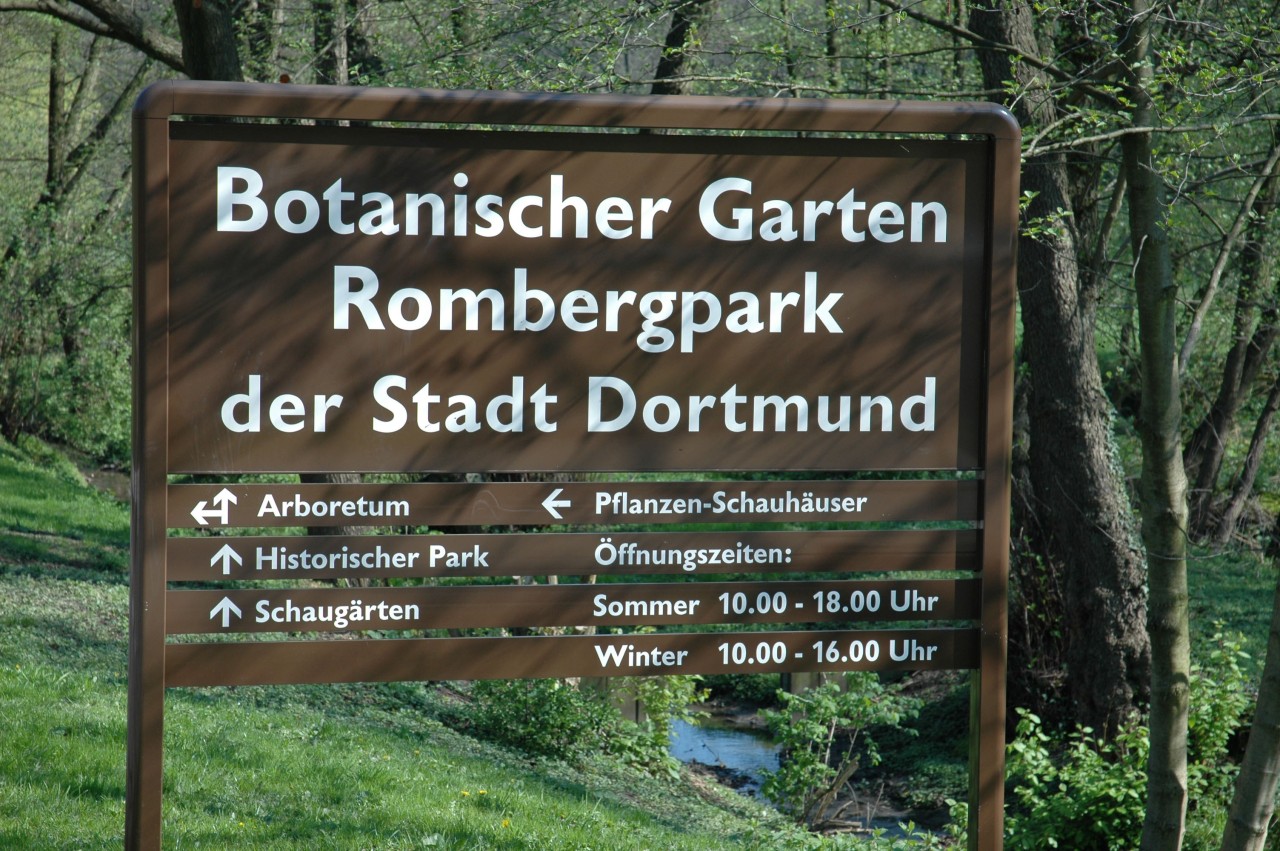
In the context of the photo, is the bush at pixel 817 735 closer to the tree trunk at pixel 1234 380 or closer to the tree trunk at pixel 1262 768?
the tree trunk at pixel 1262 768

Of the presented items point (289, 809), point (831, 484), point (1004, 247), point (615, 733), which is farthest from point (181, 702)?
point (1004, 247)

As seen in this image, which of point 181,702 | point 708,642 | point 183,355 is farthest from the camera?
point 181,702

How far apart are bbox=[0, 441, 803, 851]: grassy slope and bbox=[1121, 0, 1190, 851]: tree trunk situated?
7.26ft

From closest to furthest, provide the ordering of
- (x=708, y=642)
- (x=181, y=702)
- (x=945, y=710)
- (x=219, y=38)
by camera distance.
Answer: (x=708, y=642), (x=181, y=702), (x=219, y=38), (x=945, y=710)

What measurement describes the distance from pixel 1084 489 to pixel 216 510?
943 centimetres

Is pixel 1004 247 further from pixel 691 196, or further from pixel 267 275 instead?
pixel 267 275

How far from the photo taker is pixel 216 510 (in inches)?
141

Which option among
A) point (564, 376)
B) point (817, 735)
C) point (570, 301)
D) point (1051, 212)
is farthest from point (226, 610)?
point (817, 735)

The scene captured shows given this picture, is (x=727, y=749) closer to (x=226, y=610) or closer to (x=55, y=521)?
(x=55, y=521)

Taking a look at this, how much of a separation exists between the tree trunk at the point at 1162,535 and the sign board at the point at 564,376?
2.20 meters

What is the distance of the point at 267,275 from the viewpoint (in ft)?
11.9

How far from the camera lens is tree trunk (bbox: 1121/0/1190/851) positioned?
5777mm

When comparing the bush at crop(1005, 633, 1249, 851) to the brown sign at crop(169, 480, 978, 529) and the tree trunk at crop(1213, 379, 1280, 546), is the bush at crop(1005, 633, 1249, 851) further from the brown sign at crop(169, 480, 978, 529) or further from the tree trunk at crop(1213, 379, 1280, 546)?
the tree trunk at crop(1213, 379, 1280, 546)

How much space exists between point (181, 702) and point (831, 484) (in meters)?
5.81
